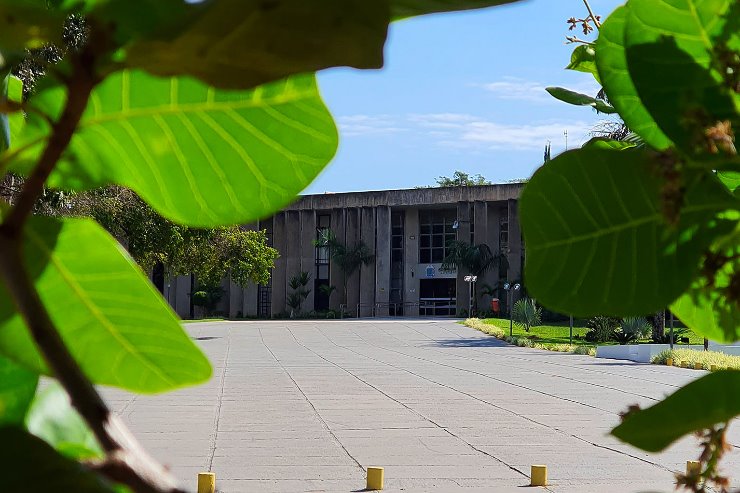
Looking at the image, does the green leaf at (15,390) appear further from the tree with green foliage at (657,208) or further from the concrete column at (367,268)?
the concrete column at (367,268)

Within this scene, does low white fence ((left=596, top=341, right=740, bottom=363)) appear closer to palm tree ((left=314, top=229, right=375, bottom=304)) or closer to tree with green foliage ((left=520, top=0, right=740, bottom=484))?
palm tree ((left=314, top=229, right=375, bottom=304))

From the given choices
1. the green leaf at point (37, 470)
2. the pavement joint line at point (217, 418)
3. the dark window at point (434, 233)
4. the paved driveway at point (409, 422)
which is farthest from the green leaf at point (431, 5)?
the dark window at point (434, 233)

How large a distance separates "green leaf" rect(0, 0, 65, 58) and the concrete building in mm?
27568

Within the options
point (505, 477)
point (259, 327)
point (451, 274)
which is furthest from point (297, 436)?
point (451, 274)

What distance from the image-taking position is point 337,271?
30219mm

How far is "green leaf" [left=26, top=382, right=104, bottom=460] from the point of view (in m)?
0.30

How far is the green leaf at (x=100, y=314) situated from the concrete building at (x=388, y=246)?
90.1 feet

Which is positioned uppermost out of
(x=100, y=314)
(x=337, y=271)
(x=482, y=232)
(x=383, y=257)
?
(x=482, y=232)

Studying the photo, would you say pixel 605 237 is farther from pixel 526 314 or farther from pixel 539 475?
pixel 526 314

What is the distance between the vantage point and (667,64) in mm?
303

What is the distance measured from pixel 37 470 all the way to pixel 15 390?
0.13m

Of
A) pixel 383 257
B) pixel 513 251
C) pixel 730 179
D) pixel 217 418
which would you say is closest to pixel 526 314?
pixel 513 251

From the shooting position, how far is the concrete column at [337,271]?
29719mm

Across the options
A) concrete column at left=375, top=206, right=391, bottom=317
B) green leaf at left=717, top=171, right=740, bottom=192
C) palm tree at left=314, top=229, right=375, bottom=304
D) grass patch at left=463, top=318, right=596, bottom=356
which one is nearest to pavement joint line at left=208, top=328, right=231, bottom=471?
green leaf at left=717, top=171, right=740, bottom=192
